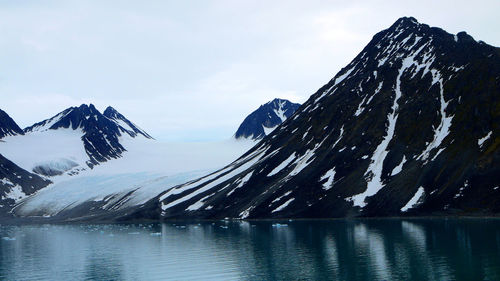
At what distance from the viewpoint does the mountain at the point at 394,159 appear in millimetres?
132750

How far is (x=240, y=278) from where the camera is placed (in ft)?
190

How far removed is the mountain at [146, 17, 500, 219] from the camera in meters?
133

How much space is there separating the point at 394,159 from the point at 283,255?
8910 centimetres

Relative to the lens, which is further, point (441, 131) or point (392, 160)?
point (392, 160)

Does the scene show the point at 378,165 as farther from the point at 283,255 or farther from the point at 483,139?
the point at 283,255

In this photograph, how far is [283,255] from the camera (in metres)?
75.2

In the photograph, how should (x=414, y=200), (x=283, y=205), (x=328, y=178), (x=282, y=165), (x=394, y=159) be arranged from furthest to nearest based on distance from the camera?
(x=282, y=165) < (x=328, y=178) < (x=283, y=205) < (x=394, y=159) < (x=414, y=200)

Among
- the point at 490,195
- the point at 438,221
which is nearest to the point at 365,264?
the point at 438,221

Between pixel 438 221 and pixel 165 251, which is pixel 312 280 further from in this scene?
pixel 438 221

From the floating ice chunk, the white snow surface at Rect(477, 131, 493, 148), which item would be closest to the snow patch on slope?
the floating ice chunk

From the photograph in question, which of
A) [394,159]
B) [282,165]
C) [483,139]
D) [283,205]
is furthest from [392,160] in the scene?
[282,165]

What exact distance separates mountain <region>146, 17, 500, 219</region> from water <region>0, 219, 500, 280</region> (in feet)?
63.9

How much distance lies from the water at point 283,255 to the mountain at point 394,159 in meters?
19.5

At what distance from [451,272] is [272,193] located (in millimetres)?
112457
